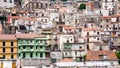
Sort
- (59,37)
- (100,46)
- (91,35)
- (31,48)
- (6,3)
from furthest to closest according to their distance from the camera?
(6,3), (91,35), (59,37), (100,46), (31,48)

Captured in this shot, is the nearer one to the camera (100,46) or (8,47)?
(8,47)

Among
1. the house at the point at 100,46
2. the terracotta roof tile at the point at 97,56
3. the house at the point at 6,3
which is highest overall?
the house at the point at 6,3

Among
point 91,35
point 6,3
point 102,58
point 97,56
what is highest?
point 6,3

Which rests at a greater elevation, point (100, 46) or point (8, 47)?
point (8, 47)

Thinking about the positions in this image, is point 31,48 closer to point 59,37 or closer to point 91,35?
point 59,37

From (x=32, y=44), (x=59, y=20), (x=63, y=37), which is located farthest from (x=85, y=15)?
(x=32, y=44)

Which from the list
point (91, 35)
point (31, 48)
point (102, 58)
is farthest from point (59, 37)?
point (102, 58)

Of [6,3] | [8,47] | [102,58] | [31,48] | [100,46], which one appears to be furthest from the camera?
[6,3]

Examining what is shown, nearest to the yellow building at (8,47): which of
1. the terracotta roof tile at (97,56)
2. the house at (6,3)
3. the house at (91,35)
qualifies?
the terracotta roof tile at (97,56)

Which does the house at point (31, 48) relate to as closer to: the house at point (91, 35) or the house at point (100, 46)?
the house at point (100, 46)
